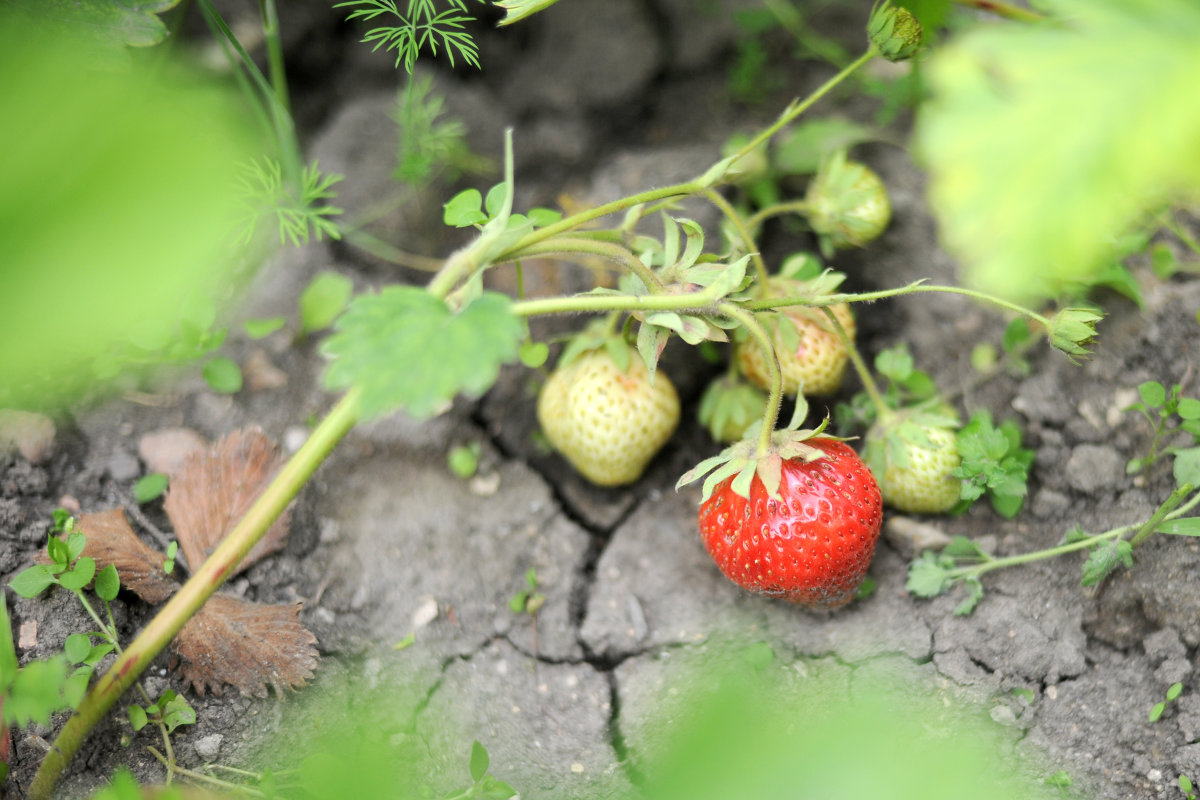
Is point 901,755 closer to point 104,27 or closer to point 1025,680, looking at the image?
point 1025,680

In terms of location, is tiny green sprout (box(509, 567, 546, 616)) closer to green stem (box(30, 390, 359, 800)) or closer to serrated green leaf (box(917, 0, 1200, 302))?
green stem (box(30, 390, 359, 800))

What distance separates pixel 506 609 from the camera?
5.44 ft

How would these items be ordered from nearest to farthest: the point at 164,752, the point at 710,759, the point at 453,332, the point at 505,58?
the point at 710,759 → the point at 453,332 → the point at 164,752 → the point at 505,58

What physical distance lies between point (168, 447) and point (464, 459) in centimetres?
62

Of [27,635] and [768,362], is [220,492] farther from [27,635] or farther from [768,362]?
[768,362]

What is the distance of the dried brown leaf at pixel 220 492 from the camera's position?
1.53 metres

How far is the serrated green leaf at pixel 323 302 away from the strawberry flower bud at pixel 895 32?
127 cm

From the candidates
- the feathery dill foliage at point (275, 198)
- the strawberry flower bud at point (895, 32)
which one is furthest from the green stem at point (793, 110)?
the feathery dill foliage at point (275, 198)

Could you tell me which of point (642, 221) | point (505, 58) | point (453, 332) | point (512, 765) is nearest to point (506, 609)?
point (512, 765)

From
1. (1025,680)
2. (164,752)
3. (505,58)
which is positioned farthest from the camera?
(505,58)

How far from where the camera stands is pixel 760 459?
4.68ft

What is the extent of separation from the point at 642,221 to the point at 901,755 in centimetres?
142

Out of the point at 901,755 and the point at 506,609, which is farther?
the point at 506,609

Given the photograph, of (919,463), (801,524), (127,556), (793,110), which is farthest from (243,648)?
(793,110)
